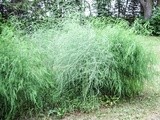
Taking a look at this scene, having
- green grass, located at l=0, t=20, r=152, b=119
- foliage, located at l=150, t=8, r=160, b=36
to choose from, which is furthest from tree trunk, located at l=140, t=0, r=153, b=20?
green grass, located at l=0, t=20, r=152, b=119

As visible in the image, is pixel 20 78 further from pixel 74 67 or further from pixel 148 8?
pixel 148 8

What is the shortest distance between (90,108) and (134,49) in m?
1.07

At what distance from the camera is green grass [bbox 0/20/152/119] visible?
14.6ft

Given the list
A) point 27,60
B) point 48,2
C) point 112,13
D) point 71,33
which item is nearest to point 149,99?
point 71,33

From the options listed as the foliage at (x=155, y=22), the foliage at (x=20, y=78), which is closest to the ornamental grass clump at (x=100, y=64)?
the foliage at (x=20, y=78)

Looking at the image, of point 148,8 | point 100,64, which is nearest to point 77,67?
point 100,64

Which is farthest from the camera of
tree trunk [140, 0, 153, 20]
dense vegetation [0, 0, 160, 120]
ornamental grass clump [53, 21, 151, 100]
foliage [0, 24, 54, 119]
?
tree trunk [140, 0, 153, 20]

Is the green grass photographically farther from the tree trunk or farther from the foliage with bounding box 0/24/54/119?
the tree trunk

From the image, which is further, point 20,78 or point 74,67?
point 74,67

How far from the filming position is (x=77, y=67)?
473 cm

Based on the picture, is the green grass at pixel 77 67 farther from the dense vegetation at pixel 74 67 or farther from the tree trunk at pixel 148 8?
the tree trunk at pixel 148 8

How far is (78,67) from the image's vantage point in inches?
186

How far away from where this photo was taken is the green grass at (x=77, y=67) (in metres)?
4.46

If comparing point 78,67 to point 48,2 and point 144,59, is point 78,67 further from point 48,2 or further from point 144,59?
point 48,2
